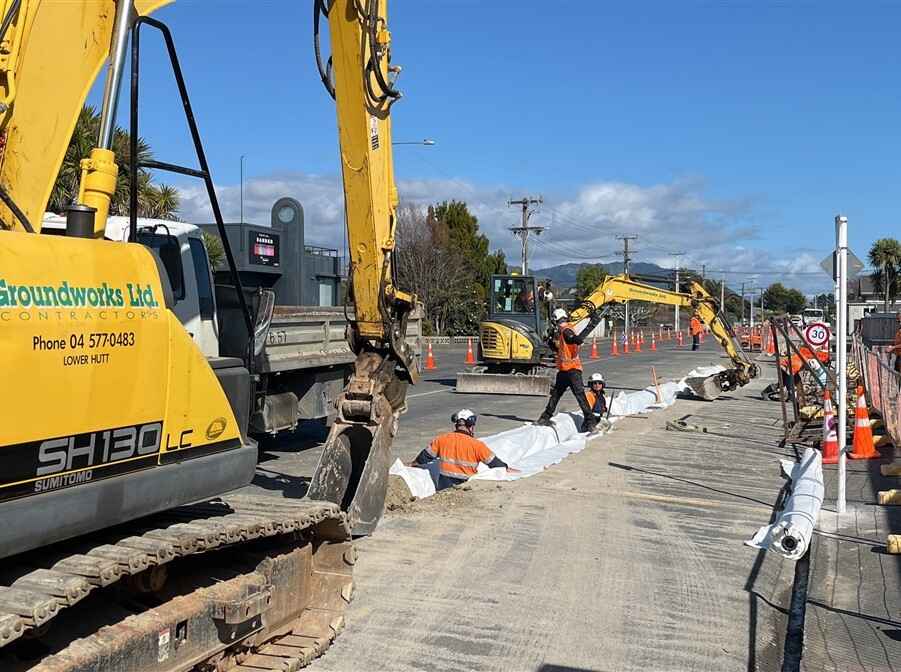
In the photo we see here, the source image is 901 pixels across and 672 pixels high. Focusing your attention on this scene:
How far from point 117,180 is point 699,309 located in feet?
66.2

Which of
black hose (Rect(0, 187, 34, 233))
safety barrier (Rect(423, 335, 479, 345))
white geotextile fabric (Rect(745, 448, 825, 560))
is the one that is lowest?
white geotextile fabric (Rect(745, 448, 825, 560))

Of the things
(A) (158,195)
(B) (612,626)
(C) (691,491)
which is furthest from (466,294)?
(B) (612,626)

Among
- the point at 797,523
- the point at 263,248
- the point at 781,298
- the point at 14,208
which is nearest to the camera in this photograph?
the point at 14,208

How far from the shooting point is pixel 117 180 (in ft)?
14.4

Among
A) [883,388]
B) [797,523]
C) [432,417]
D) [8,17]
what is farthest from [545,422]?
[8,17]

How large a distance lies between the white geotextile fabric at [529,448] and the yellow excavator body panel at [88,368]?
5392 millimetres

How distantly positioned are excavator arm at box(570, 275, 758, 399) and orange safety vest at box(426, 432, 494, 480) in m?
11.7

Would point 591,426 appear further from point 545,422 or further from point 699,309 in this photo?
point 699,309

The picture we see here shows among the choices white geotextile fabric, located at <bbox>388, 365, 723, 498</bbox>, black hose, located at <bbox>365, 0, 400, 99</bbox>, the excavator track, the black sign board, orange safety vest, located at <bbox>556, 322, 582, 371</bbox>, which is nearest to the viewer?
the excavator track

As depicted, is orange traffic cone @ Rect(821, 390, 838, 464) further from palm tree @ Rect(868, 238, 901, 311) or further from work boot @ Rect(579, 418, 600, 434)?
palm tree @ Rect(868, 238, 901, 311)

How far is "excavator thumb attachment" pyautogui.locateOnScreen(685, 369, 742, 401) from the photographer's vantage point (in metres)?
21.3

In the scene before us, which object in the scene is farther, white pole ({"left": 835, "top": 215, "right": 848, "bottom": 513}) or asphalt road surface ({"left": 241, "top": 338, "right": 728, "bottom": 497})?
asphalt road surface ({"left": 241, "top": 338, "right": 728, "bottom": 497})

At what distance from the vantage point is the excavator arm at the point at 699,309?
21.5m

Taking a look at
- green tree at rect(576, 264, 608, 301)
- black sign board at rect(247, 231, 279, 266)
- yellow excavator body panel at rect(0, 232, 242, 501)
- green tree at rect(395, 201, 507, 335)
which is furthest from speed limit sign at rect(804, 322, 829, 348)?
green tree at rect(576, 264, 608, 301)
